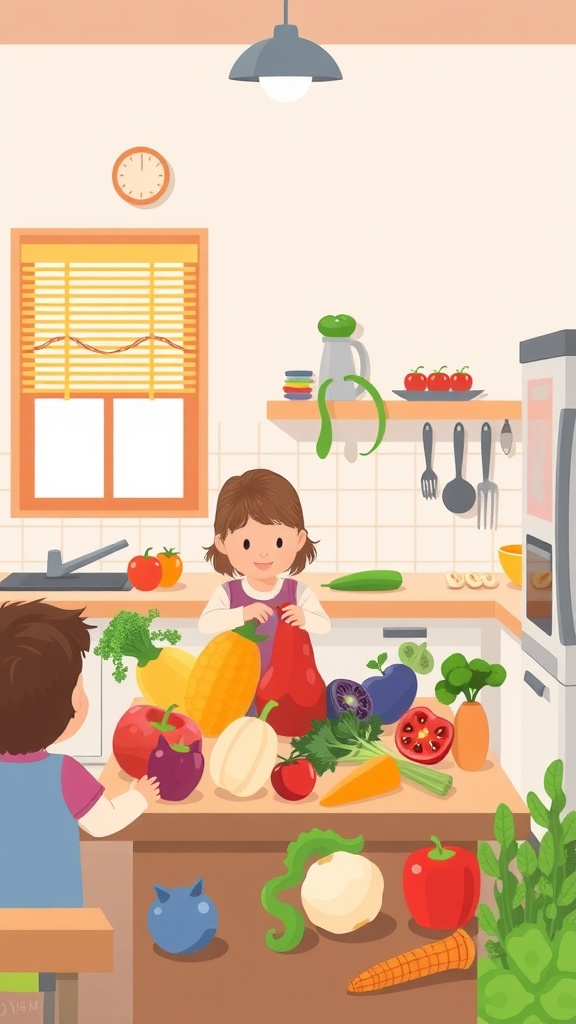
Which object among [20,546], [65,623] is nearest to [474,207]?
[20,546]

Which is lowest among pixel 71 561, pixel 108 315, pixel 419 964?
pixel 419 964

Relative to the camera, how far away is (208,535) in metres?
4.99

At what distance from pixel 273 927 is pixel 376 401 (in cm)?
303

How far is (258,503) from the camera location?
104 inches

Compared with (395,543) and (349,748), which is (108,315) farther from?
(349,748)

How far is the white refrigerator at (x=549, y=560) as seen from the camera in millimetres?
3240

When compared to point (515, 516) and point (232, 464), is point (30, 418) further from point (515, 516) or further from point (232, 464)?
point (515, 516)

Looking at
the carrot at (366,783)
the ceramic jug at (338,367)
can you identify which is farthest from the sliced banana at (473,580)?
the carrot at (366,783)

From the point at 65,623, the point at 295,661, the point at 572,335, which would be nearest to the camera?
the point at 65,623

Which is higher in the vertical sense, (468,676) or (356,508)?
(356,508)

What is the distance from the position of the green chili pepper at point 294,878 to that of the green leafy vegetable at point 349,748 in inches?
7.5

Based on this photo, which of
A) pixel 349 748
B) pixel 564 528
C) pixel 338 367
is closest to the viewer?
pixel 349 748

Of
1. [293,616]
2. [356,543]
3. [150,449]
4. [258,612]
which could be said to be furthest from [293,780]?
[150,449]

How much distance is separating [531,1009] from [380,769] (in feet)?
1.37
